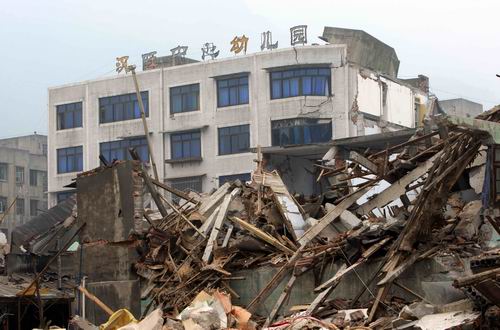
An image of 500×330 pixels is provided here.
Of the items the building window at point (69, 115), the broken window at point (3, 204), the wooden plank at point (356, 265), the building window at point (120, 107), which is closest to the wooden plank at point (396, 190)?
the wooden plank at point (356, 265)

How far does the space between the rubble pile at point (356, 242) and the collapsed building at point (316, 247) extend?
24 millimetres

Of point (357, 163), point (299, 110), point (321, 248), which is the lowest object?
point (321, 248)

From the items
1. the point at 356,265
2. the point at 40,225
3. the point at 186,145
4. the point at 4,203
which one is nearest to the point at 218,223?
the point at 356,265

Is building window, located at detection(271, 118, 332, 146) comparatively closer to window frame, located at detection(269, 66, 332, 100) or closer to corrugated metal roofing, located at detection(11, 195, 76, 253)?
window frame, located at detection(269, 66, 332, 100)

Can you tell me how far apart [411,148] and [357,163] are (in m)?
1.49

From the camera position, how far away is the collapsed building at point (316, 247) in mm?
11648

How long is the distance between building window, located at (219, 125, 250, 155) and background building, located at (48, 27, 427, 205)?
5 centimetres

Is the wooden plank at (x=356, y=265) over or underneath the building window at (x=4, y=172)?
underneath

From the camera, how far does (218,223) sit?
15.1 m

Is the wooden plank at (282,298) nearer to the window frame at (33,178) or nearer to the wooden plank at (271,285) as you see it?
the wooden plank at (271,285)

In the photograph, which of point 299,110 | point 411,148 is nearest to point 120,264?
point 411,148

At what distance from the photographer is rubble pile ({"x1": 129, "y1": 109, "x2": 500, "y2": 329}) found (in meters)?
11.2

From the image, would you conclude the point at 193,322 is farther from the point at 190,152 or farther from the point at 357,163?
the point at 190,152

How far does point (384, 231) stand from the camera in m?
12.9
